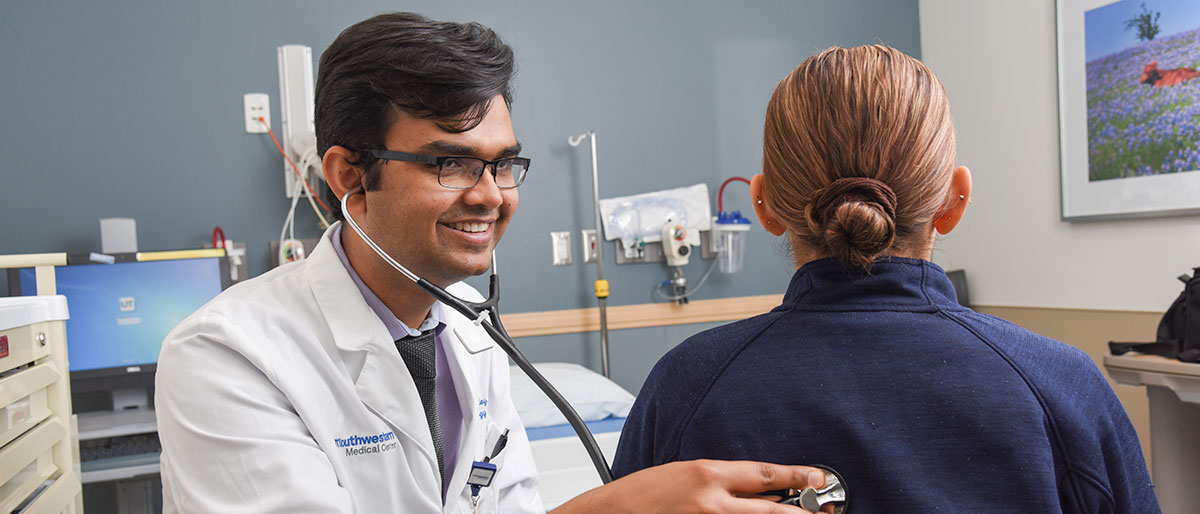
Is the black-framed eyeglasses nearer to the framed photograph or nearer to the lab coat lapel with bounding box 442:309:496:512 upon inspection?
the lab coat lapel with bounding box 442:309:496:512

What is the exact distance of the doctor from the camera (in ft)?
2.86

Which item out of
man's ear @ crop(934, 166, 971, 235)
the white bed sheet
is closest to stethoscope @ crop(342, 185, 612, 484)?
man's ear @ crop(934, 166, 971, 235)

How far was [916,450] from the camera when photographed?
0.64 m

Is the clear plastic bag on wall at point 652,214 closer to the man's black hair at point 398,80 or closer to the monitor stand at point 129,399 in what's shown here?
the monitor stand at point 129,399

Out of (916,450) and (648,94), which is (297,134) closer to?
(648,94)

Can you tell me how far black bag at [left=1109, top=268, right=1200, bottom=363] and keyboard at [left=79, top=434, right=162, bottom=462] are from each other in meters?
2.49

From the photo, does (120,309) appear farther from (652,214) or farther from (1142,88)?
(1142,88)

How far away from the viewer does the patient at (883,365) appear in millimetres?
631

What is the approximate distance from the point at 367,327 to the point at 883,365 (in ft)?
2.22

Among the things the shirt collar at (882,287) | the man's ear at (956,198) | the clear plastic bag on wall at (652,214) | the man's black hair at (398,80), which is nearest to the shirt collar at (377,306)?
the man's black hair at (398,80)

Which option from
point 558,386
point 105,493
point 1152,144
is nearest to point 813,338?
point 558,386

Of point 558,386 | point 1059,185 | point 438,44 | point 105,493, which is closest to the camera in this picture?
point 438,44

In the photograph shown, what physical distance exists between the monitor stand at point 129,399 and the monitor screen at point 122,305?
0.17 m

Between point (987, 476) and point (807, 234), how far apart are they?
27 centimetres
